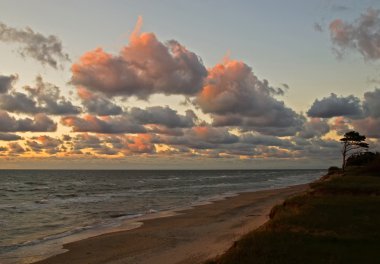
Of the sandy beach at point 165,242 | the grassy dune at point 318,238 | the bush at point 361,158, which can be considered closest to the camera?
the grassy dune at point 318,238

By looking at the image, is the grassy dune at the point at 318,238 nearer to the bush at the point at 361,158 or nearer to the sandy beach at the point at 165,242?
the sandy beach at the point at 165,242

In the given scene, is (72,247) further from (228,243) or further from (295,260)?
(295,260)

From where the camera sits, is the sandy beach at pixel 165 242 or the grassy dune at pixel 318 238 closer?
the grassy dune at pixel 318 238

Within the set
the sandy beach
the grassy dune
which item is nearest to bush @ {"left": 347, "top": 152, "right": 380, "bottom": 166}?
the sandy beach

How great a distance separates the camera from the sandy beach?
20.0m

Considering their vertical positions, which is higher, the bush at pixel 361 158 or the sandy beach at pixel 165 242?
the bush at pixel 361 158

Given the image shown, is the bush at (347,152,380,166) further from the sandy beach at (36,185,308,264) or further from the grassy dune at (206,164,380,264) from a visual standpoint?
the grassy dune at (206,164,380,264)

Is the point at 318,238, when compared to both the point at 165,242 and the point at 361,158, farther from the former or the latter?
the point at 361,158

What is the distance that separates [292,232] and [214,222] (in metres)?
15.6

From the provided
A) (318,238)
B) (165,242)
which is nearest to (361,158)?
(165,242)

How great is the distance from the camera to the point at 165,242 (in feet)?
79.7

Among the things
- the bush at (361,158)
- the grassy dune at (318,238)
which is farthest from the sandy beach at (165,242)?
the bush at (361,158)

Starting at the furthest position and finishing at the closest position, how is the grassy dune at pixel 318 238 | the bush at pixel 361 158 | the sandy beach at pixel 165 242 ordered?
1. the bush at pixel 361 158
2. the sandy beach at pixel 165 242
3. the grassy dune at pixel 318 238

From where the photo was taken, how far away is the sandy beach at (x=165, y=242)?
789 inches
